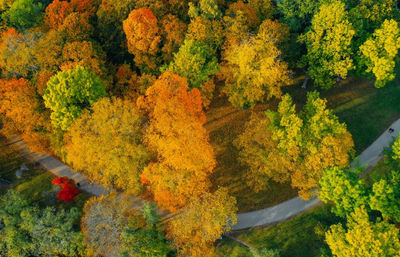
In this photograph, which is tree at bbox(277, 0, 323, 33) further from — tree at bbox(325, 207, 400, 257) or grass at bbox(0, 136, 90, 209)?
grass at bbox(0, 136, 90, 209)

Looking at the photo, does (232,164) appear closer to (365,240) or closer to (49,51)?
(365,240)

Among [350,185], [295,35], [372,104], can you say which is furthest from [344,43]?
[350,185]

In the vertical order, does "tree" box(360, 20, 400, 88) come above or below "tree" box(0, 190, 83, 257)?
above

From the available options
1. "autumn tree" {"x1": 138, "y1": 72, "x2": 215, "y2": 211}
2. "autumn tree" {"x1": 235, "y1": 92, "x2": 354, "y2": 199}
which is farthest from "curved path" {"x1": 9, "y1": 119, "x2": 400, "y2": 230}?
"autumn tree" {"x1": 138, "y1": 72, "x2": 215, "y2": 211}

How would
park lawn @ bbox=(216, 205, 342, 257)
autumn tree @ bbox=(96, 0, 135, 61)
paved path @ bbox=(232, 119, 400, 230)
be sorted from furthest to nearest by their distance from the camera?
autumn tree @ bbox=(96, 0, 135, 61)
paved path @ bbox=(232, 119, 400, 230)
park lawn @ bbox=(216, 205, 342, 257)

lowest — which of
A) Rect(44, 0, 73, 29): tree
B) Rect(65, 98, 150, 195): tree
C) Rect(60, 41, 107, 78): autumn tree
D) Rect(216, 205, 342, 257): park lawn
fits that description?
Rect(216, 205, 342, 257): park lawn

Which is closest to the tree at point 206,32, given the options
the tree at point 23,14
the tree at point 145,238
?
the tree at point 145,238

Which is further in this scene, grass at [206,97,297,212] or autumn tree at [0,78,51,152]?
grass at [206,97,297,212]

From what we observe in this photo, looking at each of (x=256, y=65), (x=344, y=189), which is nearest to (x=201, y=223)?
(x=344, y=189)
